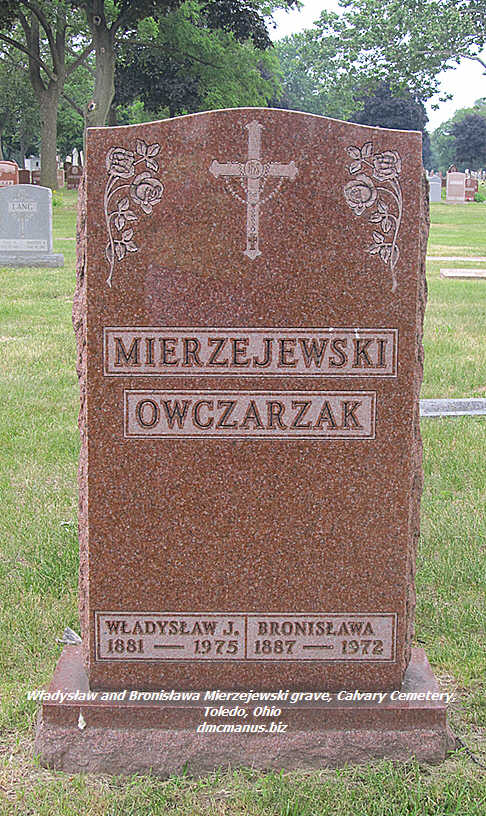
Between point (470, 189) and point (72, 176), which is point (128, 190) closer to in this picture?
point (470, 189)

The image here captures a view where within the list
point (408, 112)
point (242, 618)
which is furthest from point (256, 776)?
point (408, 112)

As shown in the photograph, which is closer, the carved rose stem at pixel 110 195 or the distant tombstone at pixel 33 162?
the carved rose stem at pixel 110 195

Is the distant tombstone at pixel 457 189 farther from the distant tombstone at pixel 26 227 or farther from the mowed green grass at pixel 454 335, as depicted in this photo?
the distant tombstone at pixel 26 227

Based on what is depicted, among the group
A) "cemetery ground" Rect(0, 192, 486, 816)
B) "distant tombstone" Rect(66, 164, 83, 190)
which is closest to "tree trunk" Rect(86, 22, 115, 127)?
"distant tombstone" Rect(66, 164, 83, 190)

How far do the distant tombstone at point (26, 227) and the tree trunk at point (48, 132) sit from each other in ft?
59.3

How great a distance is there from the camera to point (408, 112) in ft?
257

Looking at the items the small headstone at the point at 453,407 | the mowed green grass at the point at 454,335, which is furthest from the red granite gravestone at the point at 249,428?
the mowed green grass at the point at 454,335

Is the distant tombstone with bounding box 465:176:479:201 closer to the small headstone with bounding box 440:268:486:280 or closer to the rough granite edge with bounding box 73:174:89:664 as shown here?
the small headstone with bounding box 440:268:486:280

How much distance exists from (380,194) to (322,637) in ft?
4.63

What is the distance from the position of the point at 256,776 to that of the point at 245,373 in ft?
4.14

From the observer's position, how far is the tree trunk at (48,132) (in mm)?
33156

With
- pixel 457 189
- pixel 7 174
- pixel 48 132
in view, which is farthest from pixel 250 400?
pixel 457 189

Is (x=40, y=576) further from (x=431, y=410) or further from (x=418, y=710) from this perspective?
(x=431, y=410)

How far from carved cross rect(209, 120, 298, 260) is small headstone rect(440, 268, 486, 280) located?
12.9 metres
